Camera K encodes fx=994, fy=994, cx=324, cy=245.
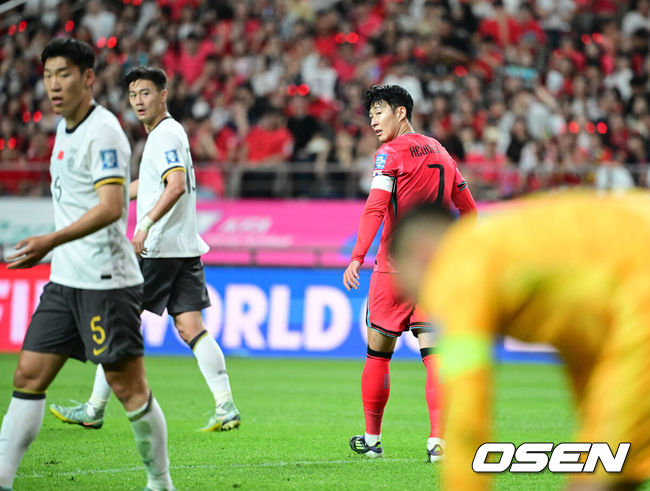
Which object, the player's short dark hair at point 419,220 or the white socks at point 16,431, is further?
the white socks at point 16,431

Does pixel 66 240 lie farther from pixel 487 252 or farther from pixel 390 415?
pixel 390 415

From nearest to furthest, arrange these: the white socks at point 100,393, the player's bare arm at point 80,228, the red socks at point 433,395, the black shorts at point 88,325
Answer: the player's bare arm at point 80,228, the black shorts at point 88,325, the red socks at point 433,395, the white socks at point 100,393

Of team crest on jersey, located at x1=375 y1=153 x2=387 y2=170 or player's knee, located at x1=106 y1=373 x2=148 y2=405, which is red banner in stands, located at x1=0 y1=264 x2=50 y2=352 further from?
player's knee, located at x1=106 y1=373 x2=148 y2=405

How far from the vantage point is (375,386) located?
21.2 ft

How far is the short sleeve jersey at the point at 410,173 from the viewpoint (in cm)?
647

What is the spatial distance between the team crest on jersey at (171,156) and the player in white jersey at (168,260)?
0.06m

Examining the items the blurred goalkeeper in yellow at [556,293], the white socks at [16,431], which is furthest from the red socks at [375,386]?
the blurred goalkeeper in yellow at [556,293]

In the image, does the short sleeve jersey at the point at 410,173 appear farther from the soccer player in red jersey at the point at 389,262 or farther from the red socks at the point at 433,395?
the red socks at the point at 433,395

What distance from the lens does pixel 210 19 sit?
18922 millimetres

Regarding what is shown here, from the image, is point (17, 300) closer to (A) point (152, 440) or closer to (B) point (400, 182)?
(B) point (400, 182)

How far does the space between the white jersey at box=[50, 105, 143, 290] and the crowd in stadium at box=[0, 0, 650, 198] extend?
33.6 feet

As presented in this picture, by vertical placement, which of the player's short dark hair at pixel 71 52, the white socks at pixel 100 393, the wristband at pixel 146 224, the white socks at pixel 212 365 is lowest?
the white socks at pixel 100 393

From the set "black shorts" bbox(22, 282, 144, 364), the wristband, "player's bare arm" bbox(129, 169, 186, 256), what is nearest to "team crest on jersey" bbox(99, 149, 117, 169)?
"black shorts" bbox(22, 282, 144, 364)

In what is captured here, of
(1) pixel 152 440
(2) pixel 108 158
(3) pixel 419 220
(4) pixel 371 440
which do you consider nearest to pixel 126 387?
(1) pixel 152 440
